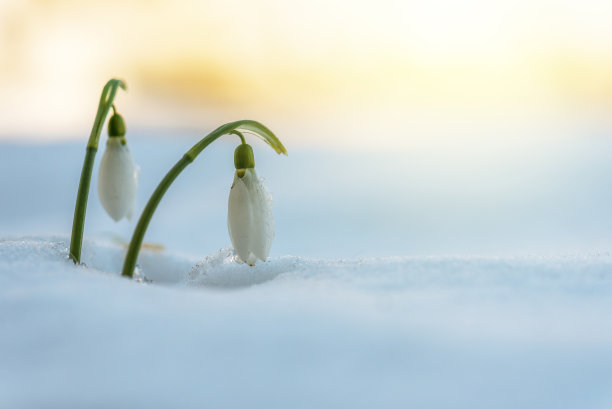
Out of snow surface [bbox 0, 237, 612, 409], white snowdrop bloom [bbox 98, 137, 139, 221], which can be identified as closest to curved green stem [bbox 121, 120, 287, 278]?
white snowdrop bloom [bbox 98, 137, 139, 221]

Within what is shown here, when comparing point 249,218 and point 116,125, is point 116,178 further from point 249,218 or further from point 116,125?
point 249,218

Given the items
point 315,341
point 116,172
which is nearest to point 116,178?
point 116,172

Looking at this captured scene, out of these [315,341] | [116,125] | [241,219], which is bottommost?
[315,341]

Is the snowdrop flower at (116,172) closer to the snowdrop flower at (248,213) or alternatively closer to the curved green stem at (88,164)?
the curved green stem at (88,164)

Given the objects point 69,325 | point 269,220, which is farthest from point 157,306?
point 269,220

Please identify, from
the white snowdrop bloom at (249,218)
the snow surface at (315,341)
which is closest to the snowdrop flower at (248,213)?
the white snowdrop bloom at (249,218)

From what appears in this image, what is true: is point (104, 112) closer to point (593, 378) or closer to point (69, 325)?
point (69, 325)

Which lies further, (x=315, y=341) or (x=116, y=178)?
(x=116, y=178)
